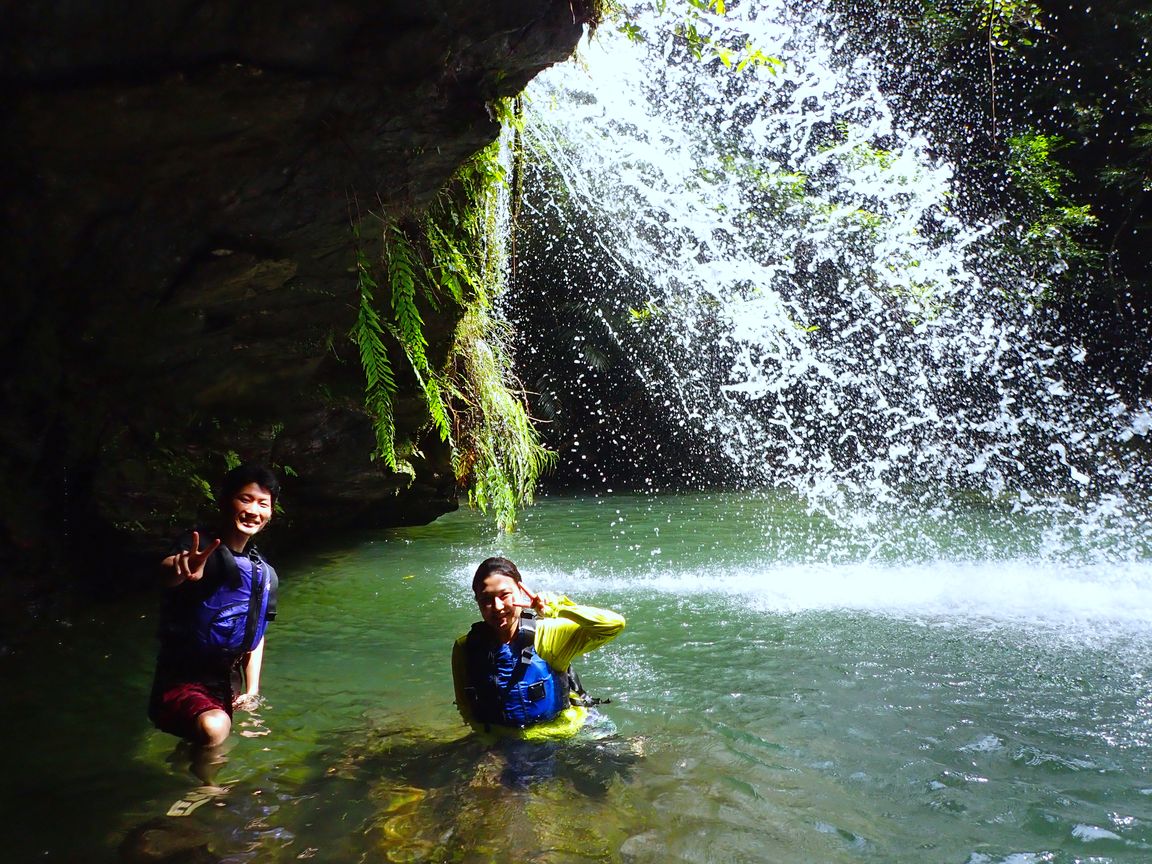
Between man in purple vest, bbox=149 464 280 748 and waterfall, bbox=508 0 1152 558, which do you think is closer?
man in purple vest, bbox=149 464 280 748

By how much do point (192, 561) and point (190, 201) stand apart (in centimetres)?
262

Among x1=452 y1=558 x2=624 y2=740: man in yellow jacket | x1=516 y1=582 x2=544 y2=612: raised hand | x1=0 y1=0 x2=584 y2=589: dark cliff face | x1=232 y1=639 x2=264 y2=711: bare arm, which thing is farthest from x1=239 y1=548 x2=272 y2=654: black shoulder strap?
x1=0 y1=0 x2=584 y2=589: dark cliff face

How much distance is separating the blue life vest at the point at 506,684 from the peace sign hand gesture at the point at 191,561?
119 centimetres

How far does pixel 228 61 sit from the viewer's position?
4246 mm

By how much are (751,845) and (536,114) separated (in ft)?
21.6

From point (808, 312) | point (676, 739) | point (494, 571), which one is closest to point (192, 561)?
point (494, 571)

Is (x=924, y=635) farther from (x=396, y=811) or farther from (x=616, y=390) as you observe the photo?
(x=616, y=390)

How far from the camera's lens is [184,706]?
3.44m

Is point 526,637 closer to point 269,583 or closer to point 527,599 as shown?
point 527,599

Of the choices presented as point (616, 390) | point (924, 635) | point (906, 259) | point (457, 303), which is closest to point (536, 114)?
point (457, 303)

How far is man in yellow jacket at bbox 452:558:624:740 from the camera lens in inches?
143

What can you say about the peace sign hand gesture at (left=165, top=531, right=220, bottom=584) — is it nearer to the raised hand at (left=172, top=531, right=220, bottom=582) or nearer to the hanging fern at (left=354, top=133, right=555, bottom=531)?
the raised hand at (left=172, top=531, right=220, bottom=582)

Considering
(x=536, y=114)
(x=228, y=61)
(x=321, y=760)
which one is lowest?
(x=321, y=760)

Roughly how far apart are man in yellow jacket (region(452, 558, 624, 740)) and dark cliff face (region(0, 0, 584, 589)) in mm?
2821
